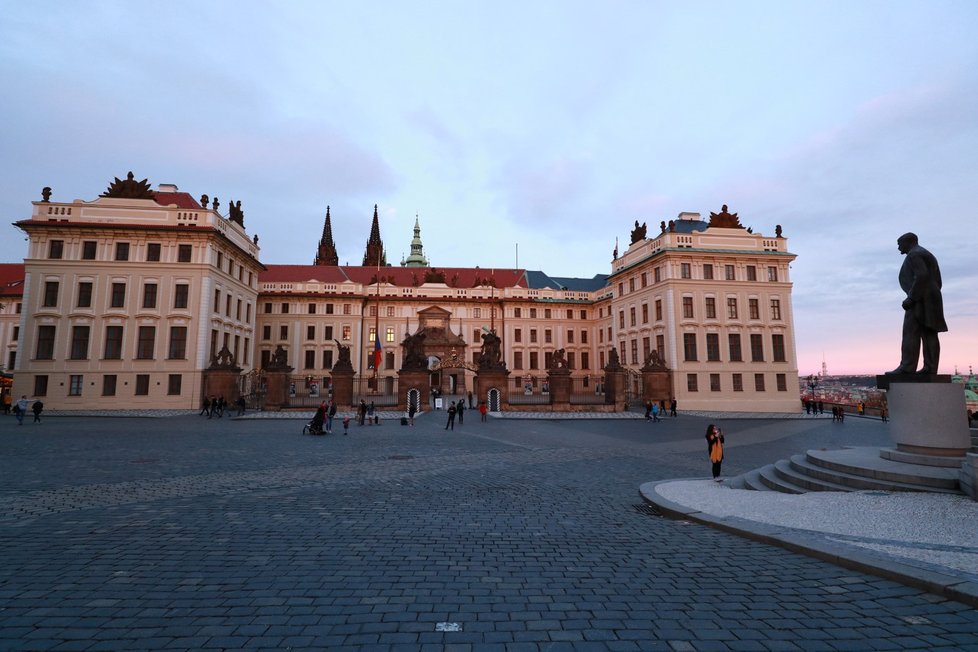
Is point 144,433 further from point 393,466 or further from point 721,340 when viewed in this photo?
point 721,340

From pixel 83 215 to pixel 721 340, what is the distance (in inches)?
1999

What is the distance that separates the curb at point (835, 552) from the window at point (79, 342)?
4206 cm

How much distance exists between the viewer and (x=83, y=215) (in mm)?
35688

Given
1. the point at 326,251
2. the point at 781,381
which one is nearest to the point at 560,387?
the point at 781,381

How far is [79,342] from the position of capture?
34.8 meters

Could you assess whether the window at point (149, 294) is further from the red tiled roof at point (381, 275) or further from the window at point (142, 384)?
the red tiled roof at point (381, 275)

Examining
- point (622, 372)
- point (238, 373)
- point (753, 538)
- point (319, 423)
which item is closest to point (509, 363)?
point (622, 372)

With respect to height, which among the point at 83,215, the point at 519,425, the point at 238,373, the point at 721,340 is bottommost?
the point at 519,425

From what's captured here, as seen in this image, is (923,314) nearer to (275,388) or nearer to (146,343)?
(275,388)

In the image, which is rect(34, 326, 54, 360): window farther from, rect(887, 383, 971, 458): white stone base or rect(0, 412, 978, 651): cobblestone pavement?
rect(887, 383, 971, 458): white stone base

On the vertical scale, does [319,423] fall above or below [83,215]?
below

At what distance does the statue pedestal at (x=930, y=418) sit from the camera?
840 cm

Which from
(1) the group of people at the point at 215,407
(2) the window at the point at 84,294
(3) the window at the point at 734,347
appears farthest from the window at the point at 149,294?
(3) the window at the point at 734,347

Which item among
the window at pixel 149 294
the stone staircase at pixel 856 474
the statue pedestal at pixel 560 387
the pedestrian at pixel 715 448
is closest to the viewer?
the stone staircase at pixel 856 474
